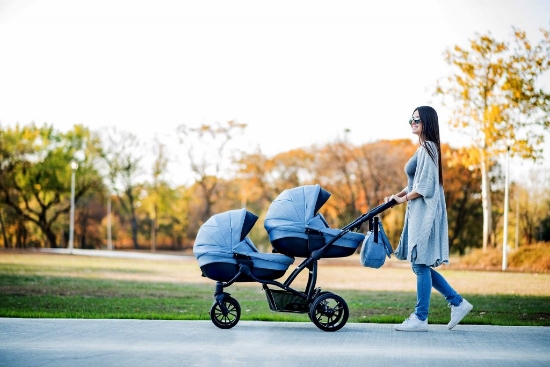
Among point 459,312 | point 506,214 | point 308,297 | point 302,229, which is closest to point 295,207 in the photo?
point 302,229

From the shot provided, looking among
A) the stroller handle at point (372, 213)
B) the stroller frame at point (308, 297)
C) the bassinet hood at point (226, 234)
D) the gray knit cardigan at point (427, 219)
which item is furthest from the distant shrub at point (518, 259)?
the bassinet hood at point (226, 234)

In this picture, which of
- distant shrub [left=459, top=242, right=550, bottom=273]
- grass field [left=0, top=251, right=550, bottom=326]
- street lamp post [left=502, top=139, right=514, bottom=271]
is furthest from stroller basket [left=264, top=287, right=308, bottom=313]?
street lamp post [left=502, top=139, right=514, bottom=271]

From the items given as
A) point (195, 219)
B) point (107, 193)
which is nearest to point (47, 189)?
point (107, 193)

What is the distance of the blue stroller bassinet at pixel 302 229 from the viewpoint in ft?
22.2

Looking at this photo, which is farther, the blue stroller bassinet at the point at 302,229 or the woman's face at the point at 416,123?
the woman's face at the point at 416,123

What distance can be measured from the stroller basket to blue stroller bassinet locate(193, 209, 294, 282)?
0.17 metres

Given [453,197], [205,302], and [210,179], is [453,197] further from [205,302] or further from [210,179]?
[205,302]

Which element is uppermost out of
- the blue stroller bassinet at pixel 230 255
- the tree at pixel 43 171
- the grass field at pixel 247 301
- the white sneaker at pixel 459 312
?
the tree at pixel 43 171

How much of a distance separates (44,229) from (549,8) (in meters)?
45.9

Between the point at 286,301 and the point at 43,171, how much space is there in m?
50.2

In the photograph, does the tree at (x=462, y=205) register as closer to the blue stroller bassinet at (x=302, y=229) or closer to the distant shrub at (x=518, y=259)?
the distant shrub at (x=518, y=259)

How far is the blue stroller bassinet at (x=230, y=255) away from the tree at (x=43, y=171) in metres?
47.6

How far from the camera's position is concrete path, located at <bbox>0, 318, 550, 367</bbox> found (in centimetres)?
507

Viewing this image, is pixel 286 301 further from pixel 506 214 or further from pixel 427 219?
pixel 506 214
